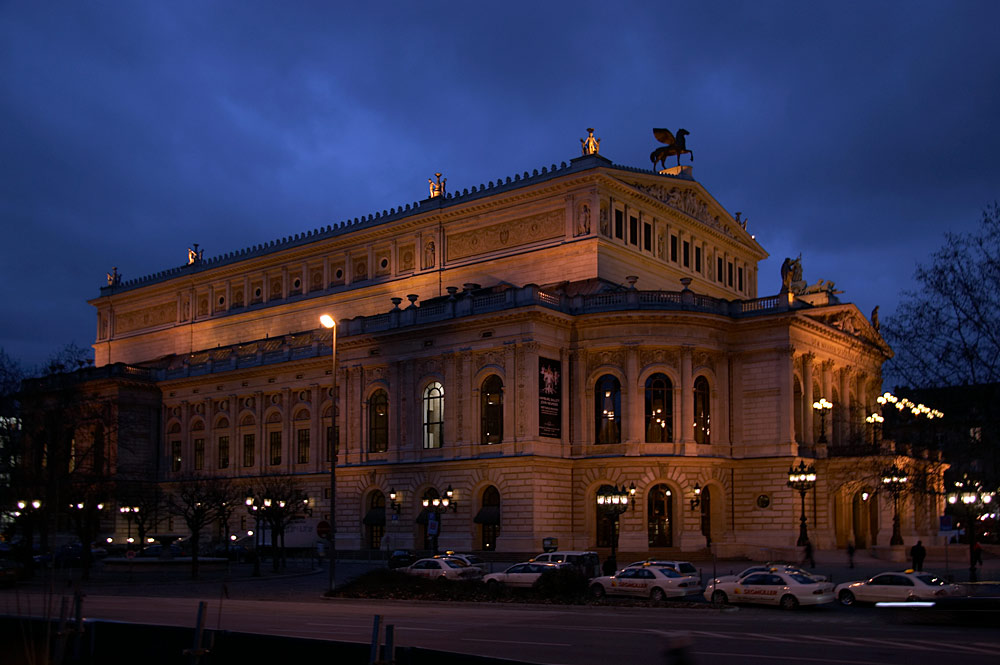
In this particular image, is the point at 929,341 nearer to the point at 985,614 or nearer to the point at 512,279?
the point at 985,614

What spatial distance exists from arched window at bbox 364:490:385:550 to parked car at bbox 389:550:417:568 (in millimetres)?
6824

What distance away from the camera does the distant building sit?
207ft

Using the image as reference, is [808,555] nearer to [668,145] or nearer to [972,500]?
[972,500]

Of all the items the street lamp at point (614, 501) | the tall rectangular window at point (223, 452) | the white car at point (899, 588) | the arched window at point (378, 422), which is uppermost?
the arched window at point (378, 422)

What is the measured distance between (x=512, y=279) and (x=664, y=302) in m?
13.4

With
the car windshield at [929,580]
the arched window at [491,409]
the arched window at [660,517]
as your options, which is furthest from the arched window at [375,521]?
the car windshield at [929,580]

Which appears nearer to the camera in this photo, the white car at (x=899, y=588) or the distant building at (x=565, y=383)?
the white car at (x=899, y=588)

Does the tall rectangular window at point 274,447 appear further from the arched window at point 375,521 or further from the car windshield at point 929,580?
the car windshield at point 929,580

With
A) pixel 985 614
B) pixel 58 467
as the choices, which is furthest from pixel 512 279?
pixel 985 614

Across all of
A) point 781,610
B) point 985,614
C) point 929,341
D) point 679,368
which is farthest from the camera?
point 679,368

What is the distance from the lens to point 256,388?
83.8 meters

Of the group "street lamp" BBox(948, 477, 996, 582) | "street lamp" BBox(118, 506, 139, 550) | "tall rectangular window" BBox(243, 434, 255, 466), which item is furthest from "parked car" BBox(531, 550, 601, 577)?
"tall rectangular window" BBox(243, 434, 255, 466)

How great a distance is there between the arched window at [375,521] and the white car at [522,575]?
A: 27702mm

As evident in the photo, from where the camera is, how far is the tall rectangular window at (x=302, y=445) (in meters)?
80.3
